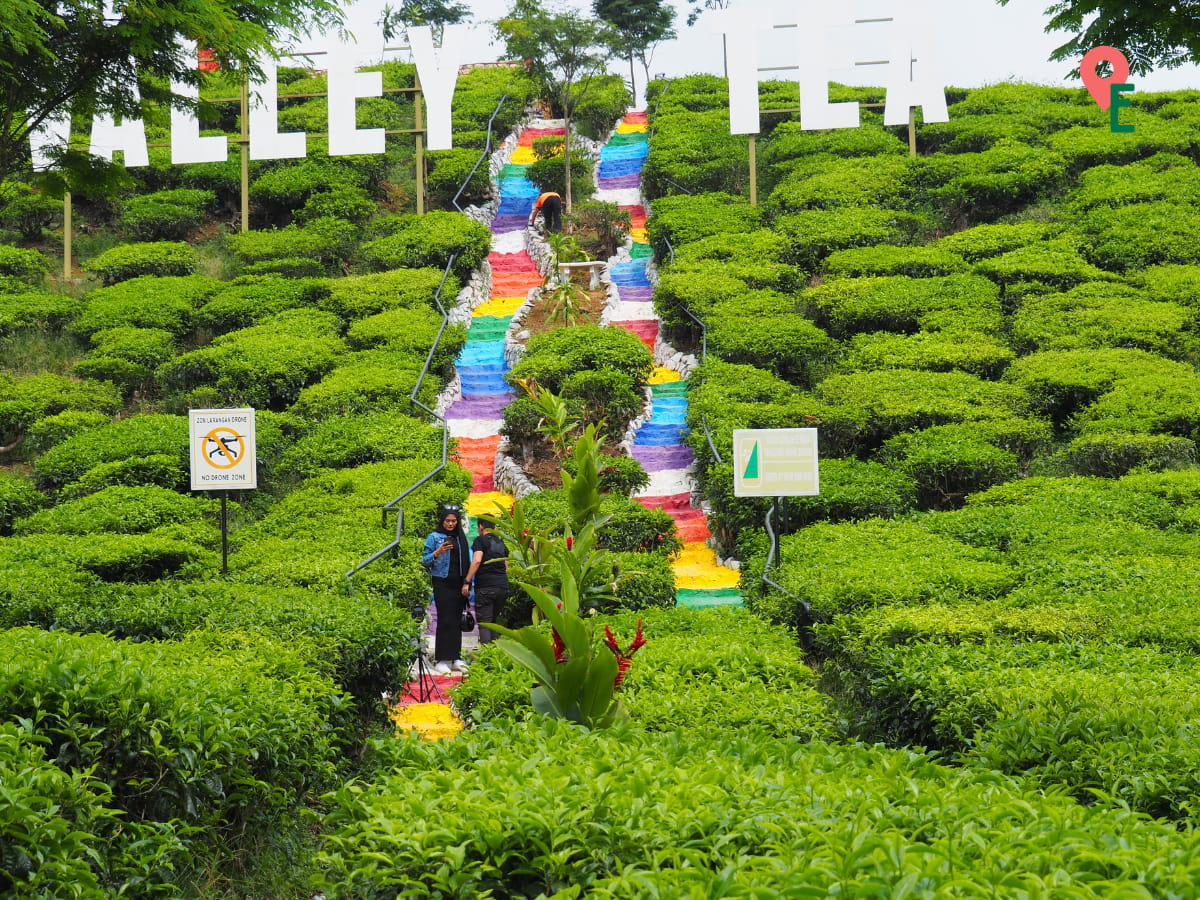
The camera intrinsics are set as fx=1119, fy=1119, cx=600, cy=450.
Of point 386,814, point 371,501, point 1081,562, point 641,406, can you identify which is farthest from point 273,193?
point 386,814

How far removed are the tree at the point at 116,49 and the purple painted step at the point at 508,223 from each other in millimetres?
14663

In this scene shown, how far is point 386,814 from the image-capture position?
12.6 ft

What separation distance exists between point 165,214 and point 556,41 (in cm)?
884

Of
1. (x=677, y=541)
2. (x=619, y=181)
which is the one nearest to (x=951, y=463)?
(x=677, y=541)

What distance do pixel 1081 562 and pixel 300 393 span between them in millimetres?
10633

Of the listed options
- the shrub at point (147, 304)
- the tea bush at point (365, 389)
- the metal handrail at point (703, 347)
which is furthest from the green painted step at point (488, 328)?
the shrub at point (147, 304)

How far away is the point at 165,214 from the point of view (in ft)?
74.8

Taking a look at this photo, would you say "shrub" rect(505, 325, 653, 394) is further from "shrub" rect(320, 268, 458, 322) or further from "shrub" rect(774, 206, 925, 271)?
"shrub" rect(774, 206, 925, 271)

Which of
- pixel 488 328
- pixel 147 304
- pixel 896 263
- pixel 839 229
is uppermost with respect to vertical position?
pixel 839 229

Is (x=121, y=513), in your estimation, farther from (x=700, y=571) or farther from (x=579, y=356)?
(x=579, y=356)

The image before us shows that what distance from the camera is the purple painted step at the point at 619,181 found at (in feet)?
84.7

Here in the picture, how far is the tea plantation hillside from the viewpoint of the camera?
3.74 m

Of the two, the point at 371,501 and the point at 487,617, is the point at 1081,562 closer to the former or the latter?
the point at 487,617

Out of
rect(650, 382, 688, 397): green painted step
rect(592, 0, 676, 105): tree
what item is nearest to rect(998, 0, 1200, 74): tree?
rect(650, 382, 688, 397): green painted step
